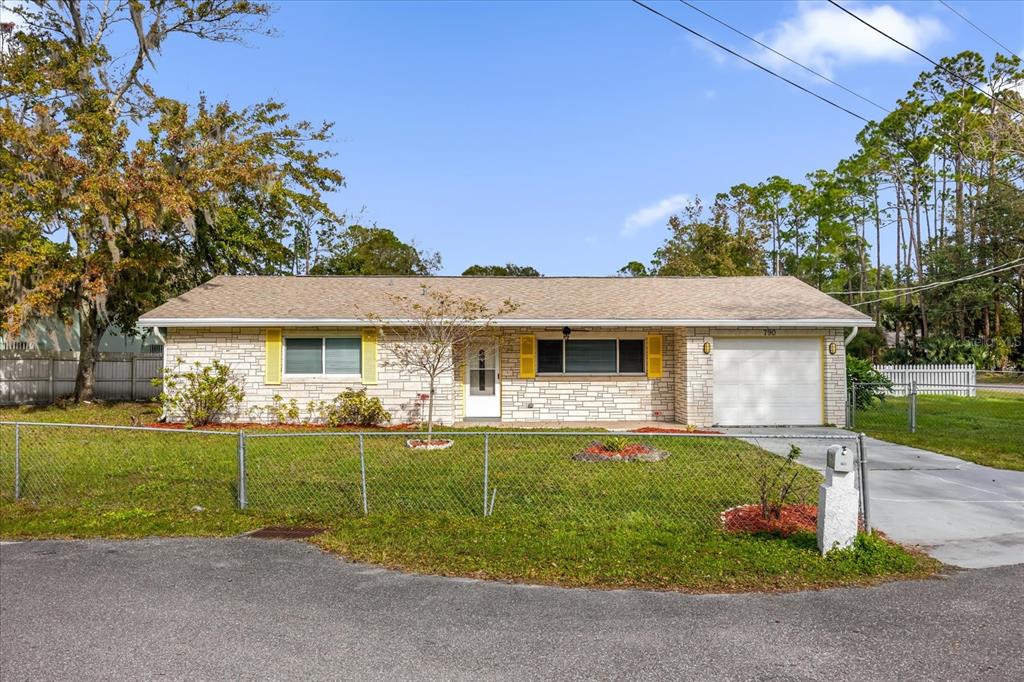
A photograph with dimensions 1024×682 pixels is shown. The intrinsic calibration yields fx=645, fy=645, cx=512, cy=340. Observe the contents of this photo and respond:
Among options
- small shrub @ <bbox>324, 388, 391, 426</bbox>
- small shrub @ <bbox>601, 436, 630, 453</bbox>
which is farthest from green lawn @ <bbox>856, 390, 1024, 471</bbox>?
small shrub @ <bbox>324, 388, 391, 426</bbox>

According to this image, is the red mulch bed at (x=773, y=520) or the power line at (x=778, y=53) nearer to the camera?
the red mulch bed at (x=773, y=520)

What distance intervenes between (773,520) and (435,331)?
318 inches

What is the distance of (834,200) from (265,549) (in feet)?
145

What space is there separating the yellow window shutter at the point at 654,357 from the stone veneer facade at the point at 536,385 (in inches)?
5.4

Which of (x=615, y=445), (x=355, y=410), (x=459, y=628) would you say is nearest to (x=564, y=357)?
(x=355, y=410)

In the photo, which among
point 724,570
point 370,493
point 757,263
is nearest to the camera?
point 724,570

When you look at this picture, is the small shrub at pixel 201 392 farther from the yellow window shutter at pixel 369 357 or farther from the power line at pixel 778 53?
the power line at pixel 778 53

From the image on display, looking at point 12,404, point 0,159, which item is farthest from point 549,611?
point 12,404

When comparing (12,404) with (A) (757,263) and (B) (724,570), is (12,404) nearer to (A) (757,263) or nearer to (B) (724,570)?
(B) (724,570)

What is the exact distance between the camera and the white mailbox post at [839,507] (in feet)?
18.5

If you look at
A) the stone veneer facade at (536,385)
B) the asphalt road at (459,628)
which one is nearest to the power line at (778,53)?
the stone veneer facade at (536,385)

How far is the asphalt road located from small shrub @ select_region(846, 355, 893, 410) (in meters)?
11.7

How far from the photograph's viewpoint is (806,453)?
1156 centimetres

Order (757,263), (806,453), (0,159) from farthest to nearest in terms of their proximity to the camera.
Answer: (757,263) < (0,159) < (806,453)
